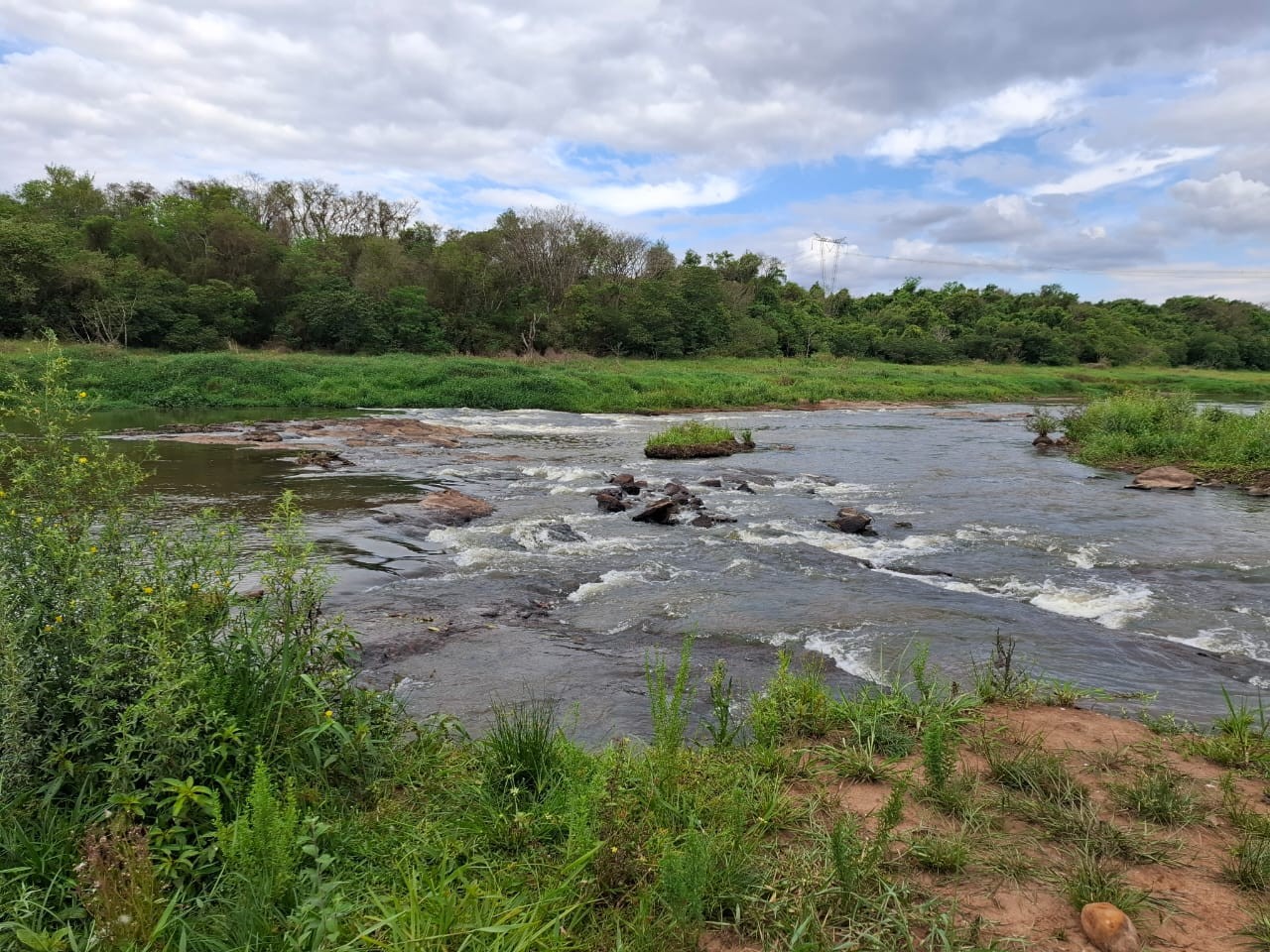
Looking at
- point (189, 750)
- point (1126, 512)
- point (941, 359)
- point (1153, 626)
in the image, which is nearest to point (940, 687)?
point (1153, 626)

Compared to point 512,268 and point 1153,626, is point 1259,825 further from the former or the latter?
point 512,268

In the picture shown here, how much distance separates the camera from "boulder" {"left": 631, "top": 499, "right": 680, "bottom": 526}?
1335 cm

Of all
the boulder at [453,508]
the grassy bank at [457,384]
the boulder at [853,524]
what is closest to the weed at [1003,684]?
the boulder at [853,524]

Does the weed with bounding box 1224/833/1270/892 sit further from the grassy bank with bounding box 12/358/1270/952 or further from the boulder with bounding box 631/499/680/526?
the boulder with bounding box 631/499/680/526

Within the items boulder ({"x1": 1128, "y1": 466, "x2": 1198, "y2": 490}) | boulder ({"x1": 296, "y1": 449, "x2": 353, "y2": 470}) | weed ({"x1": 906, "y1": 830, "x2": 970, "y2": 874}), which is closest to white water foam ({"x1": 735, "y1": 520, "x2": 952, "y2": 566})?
weed ({"x1": 906, "y1": 830, "x2": 970, "y2": 874})

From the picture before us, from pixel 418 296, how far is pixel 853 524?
49.0 meters

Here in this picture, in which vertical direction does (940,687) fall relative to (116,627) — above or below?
below

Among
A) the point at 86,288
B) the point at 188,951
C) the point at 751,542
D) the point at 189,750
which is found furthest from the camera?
the point at 86,288

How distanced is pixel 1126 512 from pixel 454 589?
41.7 ft

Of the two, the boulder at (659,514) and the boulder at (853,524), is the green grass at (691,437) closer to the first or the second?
the boulder at (659,514)

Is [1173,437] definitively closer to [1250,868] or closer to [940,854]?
[1250,868]

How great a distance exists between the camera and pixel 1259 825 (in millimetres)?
3645

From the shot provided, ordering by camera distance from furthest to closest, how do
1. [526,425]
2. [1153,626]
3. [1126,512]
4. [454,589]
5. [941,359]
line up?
[941,359] → [526,425] → [1126,512] → [454,589] → [1153,626]

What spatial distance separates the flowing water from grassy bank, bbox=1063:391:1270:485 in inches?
76.5
